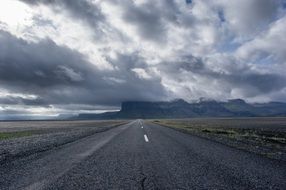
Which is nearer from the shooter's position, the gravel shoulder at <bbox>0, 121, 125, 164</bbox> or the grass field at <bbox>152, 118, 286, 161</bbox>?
the gravel shoulder at <bbox>0, 121, 125, 164</bbox>

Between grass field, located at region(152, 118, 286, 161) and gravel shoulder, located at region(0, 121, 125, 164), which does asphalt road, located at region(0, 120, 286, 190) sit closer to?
gravel shoulder, located at region(0, 121, 125, 164)

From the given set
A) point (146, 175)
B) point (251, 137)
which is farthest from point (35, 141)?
point (251, 137)

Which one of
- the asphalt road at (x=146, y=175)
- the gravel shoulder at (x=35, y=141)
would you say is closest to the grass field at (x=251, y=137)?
the asphalt road at (x=146, y=175)

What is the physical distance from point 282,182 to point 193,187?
7.57ft

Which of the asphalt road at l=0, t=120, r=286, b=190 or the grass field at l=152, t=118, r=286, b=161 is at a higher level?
the asphalt road at l=0, t=120, r=286, b=190

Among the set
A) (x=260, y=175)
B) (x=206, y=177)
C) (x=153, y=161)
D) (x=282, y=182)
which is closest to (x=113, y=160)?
(x=153, y=161)

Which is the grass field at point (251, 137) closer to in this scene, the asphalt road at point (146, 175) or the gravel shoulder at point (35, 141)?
the asphalt road at point (146, 175)

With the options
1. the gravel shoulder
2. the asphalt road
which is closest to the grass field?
the asphalt road

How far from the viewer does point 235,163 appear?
9.20 metres

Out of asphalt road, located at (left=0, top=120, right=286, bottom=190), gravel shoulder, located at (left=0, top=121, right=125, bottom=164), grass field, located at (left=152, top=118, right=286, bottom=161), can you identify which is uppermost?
asphalt road, located at (left=0, top=120, right=286, bottom=190)

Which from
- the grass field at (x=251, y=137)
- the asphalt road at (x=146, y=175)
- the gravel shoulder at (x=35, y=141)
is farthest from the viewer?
the grass field at (x=251, y=137)

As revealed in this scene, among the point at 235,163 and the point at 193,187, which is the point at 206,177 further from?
the point at 235,163

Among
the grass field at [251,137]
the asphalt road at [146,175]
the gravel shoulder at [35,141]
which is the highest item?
the asphalt road at [146,175]

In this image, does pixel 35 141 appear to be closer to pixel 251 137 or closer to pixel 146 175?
pixel 146 175
